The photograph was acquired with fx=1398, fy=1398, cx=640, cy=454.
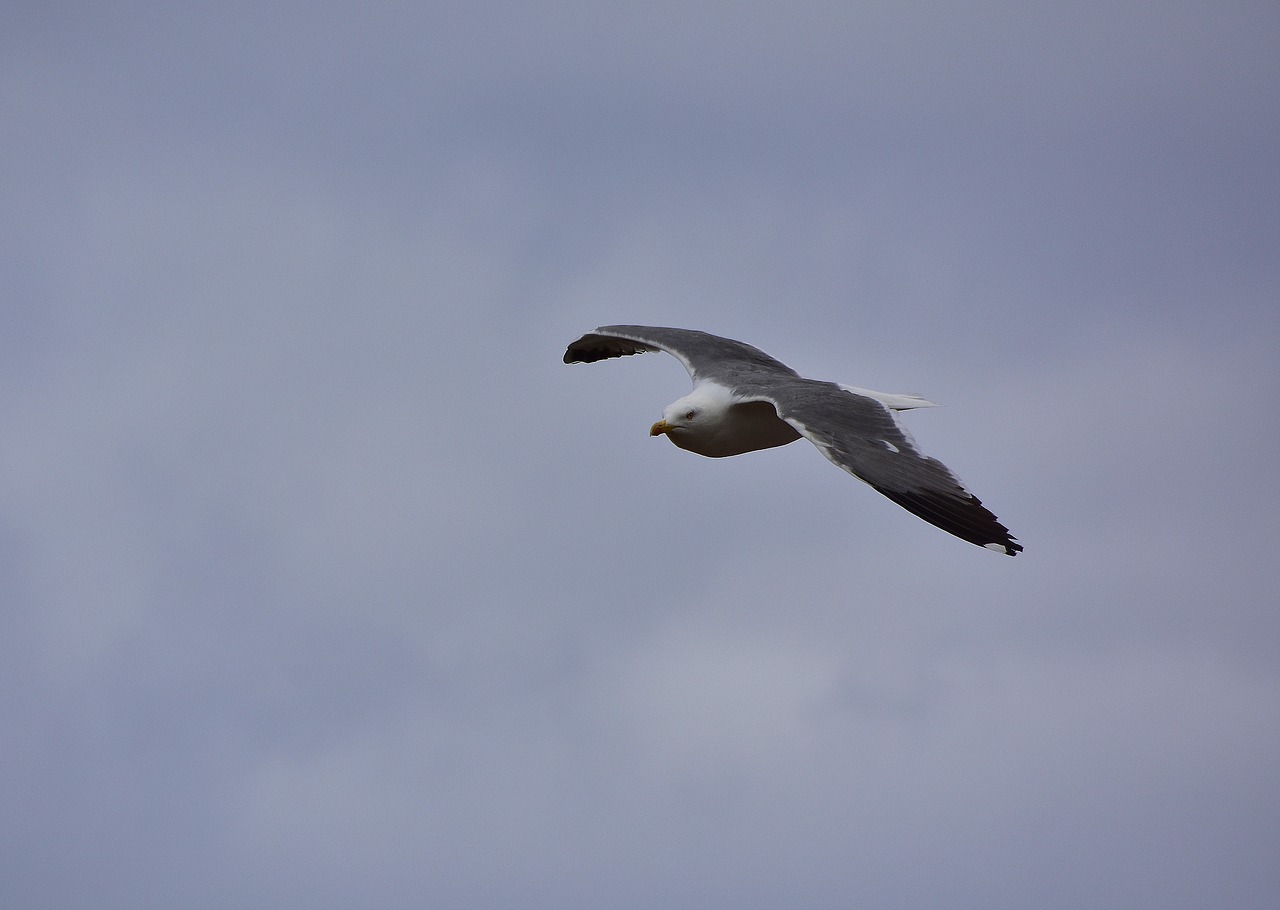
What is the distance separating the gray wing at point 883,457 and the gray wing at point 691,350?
1910 mm

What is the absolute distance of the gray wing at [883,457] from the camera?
524 inches

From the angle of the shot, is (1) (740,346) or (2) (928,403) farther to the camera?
(1) (740,346)

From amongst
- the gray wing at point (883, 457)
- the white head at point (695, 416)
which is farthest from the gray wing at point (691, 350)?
the gray wing at point (883, 457)

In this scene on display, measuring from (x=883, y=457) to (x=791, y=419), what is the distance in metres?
1.27

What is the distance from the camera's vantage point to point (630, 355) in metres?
23.1

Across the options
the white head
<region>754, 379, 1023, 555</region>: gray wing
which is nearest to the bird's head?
the white head

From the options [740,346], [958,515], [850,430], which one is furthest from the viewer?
[740,346]

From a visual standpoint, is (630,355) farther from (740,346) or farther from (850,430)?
(850,430)

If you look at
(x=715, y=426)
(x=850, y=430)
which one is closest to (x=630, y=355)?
(x=715, y=426)

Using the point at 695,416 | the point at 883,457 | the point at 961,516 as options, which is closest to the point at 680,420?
the point at 695,416

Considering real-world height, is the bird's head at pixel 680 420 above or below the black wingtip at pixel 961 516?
above

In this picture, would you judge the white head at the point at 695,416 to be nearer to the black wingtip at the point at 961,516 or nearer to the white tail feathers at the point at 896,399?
the white tail feathers at the point at 896,399

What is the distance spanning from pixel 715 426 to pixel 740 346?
3.52m

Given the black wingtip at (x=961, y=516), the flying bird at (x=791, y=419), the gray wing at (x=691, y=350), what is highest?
the gray wing at (x=691, y=350)
